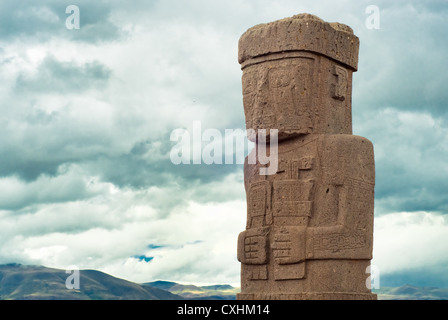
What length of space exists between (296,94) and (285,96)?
0.68 ft

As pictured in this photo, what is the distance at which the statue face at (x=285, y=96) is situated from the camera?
13.3 m

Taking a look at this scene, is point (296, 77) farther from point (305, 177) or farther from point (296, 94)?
point (305, 177)

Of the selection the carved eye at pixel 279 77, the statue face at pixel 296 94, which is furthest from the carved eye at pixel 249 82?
the carved eye at pixel 279 77

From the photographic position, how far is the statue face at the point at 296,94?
43.6ft

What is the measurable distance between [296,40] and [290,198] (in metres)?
2.96

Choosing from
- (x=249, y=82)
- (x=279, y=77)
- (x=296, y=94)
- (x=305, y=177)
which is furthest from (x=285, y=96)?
(x=305, y=177)

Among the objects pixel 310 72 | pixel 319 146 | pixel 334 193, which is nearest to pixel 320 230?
pixel 334 193

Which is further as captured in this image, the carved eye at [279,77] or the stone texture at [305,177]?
the carved eye at [279,77]

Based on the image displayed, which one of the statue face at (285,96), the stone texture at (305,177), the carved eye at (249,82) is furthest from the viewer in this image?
the carved eye at (249,82)

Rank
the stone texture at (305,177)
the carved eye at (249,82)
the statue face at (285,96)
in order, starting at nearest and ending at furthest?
the stone texture at (305,177) < the statue face at (285,96) < the carved eye at (249,82)

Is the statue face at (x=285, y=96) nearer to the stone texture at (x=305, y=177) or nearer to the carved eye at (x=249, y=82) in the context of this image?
the stone texture at (x=305, y=177)

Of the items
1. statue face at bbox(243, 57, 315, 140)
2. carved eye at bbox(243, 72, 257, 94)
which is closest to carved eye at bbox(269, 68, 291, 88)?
statue face at bbox(243, 57, 315, 140)

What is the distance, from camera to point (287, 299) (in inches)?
504

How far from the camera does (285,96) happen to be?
13.3 metres
